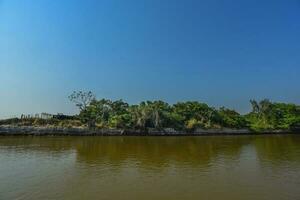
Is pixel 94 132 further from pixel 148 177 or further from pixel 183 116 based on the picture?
pixel 148 177

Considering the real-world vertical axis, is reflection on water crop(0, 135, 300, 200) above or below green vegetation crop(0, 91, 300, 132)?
below

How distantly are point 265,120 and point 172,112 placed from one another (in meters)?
20.7

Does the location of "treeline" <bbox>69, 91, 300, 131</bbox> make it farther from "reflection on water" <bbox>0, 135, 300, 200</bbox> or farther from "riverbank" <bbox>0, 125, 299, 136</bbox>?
"reflection on water" <bbox>0, 135, 300, 200</bbox>

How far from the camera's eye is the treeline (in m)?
53.5

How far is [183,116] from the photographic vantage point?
57656 millimetres

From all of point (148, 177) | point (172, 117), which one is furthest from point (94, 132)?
point (148, 177)

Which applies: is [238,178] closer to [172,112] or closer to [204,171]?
[204,171]

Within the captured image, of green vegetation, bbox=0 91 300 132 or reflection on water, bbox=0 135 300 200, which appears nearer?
reflection on water, bbox=0 135 300 200

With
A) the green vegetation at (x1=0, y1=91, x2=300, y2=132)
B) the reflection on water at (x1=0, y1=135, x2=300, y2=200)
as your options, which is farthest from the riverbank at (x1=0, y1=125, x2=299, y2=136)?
the reflection on water at (x1=0, y1=135, x2=300, y2=200)

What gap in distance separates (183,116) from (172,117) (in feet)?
10.0

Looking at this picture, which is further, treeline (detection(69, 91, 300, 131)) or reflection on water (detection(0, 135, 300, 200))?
treeline (detection(69, 91, 300, 131))

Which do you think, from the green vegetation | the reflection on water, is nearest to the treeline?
the green vegetation

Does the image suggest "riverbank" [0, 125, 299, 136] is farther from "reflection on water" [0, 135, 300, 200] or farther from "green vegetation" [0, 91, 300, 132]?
"reflection on water" [0, 135, 300, 200]

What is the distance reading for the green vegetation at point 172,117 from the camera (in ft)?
174
